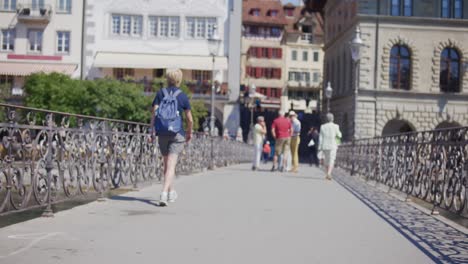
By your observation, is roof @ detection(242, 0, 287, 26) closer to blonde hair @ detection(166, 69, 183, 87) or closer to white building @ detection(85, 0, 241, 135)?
white building @ detection(85, 0, 241, 135)

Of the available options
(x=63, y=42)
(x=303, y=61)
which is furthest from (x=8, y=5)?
(x=303, y=61)

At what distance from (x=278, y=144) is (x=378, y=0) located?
1176 inches

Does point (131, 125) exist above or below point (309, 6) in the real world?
below

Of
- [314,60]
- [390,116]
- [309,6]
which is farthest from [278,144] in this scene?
[314,60]

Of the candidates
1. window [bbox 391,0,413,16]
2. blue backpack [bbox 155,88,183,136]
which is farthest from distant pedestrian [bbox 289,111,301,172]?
window [bbox 391,0,413,16]

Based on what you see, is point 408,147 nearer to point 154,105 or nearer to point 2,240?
point 154,105

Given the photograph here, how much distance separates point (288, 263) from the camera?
638 centimetres

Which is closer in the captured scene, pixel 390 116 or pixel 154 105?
pixel 154 105

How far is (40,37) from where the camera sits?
5744 centimetres

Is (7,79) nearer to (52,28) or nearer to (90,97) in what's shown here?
(52,28)

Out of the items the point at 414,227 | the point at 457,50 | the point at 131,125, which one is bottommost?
the point at 414,227

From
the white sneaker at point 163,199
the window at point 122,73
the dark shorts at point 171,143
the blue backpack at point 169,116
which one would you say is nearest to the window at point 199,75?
the window at point 122,73

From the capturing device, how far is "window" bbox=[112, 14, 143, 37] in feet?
189

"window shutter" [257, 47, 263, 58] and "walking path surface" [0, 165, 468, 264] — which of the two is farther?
"window shutter" [257, 47, 263, 58]
